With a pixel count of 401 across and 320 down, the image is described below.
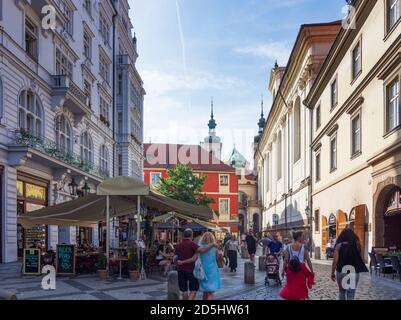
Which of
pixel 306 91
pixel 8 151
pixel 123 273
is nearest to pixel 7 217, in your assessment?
pixel 8 151

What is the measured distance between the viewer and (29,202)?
82.1 ft

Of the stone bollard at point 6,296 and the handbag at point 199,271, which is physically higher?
the stone bollard at point 6,296

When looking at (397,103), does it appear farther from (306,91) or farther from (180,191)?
(180,191)

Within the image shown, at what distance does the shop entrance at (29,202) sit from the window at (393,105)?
16279 mm

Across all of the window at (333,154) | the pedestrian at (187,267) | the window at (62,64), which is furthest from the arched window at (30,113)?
the pedestrian at (187,267)

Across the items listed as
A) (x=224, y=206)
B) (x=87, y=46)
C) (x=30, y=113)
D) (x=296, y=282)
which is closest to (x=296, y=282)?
(x=296, y=282)

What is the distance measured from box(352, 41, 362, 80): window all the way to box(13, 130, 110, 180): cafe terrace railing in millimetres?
15449

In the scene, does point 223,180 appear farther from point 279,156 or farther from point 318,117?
point 318,117

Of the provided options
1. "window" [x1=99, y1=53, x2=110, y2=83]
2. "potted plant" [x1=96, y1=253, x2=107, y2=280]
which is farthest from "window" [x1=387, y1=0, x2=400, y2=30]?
"window" [x1=99, y1=53, x2=110, y2=83]

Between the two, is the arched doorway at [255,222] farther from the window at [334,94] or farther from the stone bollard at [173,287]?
the stone bollard at [173,287]

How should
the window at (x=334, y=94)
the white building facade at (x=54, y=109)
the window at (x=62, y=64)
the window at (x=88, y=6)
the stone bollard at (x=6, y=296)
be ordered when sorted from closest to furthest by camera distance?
1. the stone bollard at (x=6, y=296)
2. the white building facade at (x=54, y=109)
3. the window at (x=334, y=94)
4. the window at (x=62, y=64)
5. the window at (x=88, y=6)

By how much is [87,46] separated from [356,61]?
19510mm

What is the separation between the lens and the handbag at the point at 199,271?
959 centimetres

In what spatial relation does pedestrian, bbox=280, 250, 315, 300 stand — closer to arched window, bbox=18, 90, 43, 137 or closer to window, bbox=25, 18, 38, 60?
arched window, bbox=18, 90, 43, 137
